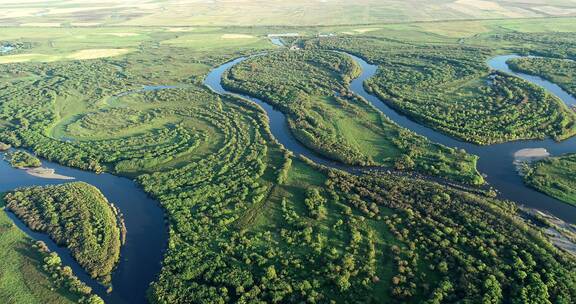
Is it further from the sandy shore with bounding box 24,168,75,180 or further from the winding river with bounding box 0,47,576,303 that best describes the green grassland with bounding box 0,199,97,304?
the sandy shore with bounding box 24,168,75,180

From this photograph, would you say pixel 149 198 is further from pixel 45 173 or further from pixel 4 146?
pixel 4 146

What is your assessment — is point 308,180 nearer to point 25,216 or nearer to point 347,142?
point 347,142

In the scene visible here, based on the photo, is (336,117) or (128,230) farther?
(336,117)

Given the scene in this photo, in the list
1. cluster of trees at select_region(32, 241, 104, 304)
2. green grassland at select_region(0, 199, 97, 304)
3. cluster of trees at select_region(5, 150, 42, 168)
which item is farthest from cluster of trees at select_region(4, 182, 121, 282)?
cluster of trees at select_region(5, 150, 42, 168)

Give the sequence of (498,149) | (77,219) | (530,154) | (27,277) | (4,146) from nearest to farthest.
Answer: (27,277), (77,219), (530,154), (498,149), (4,146)

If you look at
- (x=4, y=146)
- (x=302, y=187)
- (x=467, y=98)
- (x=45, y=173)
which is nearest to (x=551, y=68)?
(x=467, y=98)

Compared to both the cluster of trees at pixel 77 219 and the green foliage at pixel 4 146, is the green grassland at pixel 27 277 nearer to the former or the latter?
the cluster of trees at pixel 77 219

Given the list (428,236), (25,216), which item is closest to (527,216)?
(428,236)
